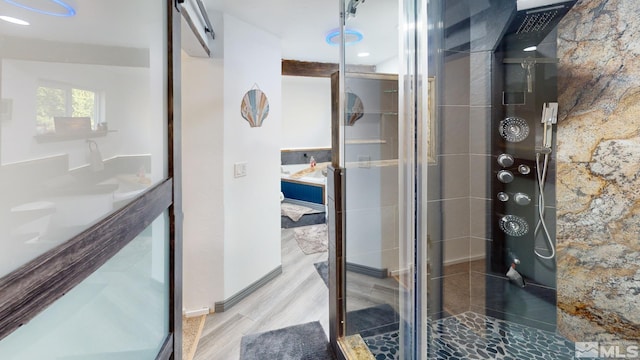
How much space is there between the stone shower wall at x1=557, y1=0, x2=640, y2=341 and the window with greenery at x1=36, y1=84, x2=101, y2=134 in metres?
2.29

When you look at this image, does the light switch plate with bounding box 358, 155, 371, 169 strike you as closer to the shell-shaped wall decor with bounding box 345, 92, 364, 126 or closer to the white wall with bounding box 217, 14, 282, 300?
the shell-shaped wall decor with bounding box 345, 92, 364, 126

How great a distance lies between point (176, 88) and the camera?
1.02 metres

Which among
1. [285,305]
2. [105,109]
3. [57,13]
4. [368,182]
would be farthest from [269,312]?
[57,13]

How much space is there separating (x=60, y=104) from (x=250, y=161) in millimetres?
2122

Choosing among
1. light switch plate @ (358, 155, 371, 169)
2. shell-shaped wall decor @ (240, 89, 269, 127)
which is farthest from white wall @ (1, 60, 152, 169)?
shell-shaped wall decor @ (240, 89, 269, 127)

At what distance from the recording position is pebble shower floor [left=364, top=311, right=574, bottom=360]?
170 cm

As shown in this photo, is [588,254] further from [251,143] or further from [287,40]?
[287,40]

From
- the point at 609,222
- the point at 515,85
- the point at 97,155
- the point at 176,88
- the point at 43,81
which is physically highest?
the point at 515,85

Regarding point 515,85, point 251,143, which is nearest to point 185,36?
point 251,143

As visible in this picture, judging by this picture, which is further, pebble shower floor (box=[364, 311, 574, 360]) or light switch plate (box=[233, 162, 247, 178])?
light switch plate (box=[233, 162, 247, 178])

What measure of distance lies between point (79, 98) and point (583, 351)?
102 inches

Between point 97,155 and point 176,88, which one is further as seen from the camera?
point 176,88

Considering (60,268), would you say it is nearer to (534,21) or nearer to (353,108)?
(353,108)

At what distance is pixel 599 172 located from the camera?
1.72 metres
